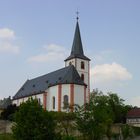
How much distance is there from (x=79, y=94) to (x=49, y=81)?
11.0 meters

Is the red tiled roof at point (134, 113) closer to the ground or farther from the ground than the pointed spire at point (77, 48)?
closer to the ground

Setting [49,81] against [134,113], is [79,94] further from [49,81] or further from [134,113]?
[134,113]

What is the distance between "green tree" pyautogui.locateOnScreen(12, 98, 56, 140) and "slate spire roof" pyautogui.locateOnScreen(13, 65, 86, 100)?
38347 mm

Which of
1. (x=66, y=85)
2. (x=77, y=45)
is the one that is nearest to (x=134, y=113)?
(x=77, y=45)

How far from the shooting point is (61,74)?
73.1m

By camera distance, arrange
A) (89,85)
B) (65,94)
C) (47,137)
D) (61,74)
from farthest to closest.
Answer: (89,85), (61,74), (65,94), (47,137)

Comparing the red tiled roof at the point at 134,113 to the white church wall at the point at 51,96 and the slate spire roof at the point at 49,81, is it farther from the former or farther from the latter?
the white church wall at the point at 51,96

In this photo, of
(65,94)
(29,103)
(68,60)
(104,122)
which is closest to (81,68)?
(68,60)

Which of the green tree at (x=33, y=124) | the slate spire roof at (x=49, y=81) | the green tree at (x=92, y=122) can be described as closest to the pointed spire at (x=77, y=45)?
the slate spire roof at (x=49, y=81)

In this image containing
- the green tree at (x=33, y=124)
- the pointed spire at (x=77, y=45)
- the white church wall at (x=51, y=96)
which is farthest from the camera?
the pointed spire at (x=77, y=45)

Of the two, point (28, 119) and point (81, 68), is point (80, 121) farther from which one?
point (81, 68)

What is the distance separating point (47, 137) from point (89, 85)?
163 feet

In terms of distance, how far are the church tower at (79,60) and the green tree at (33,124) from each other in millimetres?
47742

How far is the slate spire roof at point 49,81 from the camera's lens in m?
69.1
